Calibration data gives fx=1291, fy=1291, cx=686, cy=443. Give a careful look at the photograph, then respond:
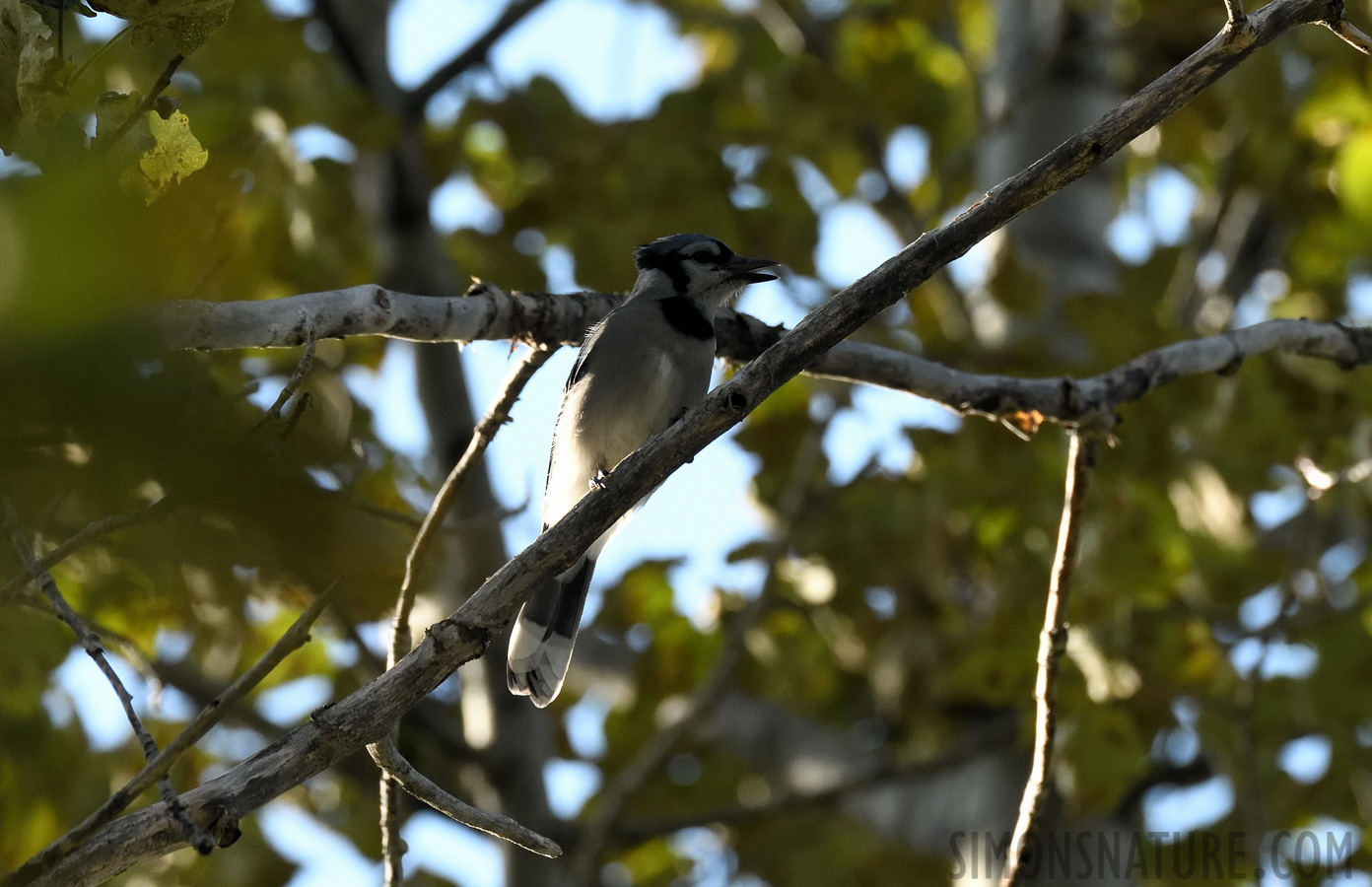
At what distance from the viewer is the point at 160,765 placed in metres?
1.46

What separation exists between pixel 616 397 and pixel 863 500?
157 cm

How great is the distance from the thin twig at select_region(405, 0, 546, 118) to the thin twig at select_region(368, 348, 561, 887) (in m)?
2.40

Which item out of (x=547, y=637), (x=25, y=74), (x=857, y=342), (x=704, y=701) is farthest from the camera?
(x=704, y=701)

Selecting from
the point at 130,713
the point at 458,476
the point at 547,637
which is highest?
the point at 547,637

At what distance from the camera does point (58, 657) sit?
12.0 feet

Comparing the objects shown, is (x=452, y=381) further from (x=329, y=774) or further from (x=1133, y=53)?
(x=1133, y=53)

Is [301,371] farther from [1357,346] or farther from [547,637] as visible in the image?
[1357,346]

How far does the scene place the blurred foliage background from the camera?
163 inches

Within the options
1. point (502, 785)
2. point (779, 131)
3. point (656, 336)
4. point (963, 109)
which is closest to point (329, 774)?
point (502, 785)

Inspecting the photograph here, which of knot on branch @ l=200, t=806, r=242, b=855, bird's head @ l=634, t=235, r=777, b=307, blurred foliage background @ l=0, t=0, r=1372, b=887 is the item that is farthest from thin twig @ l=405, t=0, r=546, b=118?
knot on branch @ l=200, t=806, r=242, b=855

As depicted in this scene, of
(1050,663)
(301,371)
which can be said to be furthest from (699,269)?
(301,371)

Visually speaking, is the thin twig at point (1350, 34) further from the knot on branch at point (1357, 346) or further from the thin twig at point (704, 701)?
the thin twig at point (704, 701)

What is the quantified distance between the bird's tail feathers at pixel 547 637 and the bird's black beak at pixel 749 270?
96cm

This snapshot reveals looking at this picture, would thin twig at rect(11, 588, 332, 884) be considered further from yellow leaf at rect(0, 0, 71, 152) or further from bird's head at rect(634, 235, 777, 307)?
bird's head at rect(634, 235, 777, 307)
